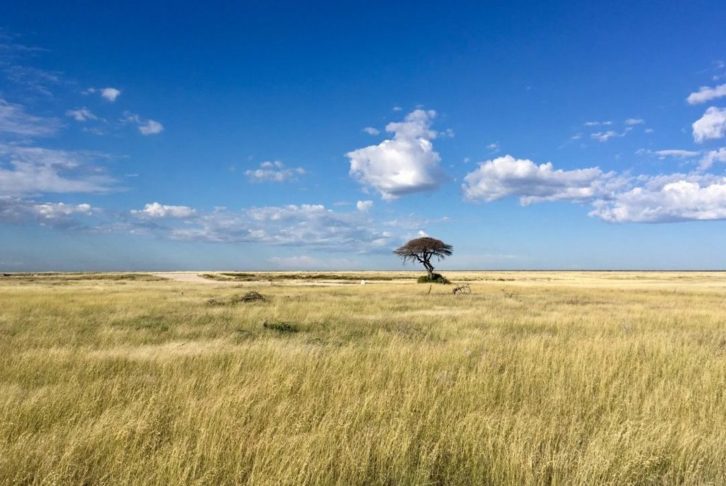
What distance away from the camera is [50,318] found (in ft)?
60.3

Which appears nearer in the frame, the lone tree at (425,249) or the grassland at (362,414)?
the grassland at (362,414)

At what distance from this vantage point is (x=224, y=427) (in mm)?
5105

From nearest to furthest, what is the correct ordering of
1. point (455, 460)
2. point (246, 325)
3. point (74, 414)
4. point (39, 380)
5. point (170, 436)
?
point (455, 460) → point (170, 436) → point (74, 414) → point (39, 380) → point (246, 325)

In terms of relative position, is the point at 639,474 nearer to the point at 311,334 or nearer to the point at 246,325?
the point at 311,334

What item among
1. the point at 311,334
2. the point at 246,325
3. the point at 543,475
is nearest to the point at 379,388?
the point at 543,475

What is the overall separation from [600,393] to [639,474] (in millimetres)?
3011

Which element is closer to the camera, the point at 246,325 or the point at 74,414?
the point at 74,414

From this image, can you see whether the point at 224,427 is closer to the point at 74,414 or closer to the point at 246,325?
the point at 74,414

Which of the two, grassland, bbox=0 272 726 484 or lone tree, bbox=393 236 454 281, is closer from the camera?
grassland, bbox=0 272 726 484

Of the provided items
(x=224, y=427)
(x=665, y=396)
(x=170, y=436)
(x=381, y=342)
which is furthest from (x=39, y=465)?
(x=381, y=342)

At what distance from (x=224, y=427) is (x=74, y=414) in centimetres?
211

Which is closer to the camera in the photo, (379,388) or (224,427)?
(224,427)

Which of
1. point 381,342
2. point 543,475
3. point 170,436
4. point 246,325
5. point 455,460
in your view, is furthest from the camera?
point 246,325

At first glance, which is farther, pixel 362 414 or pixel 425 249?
pixel 425 249
